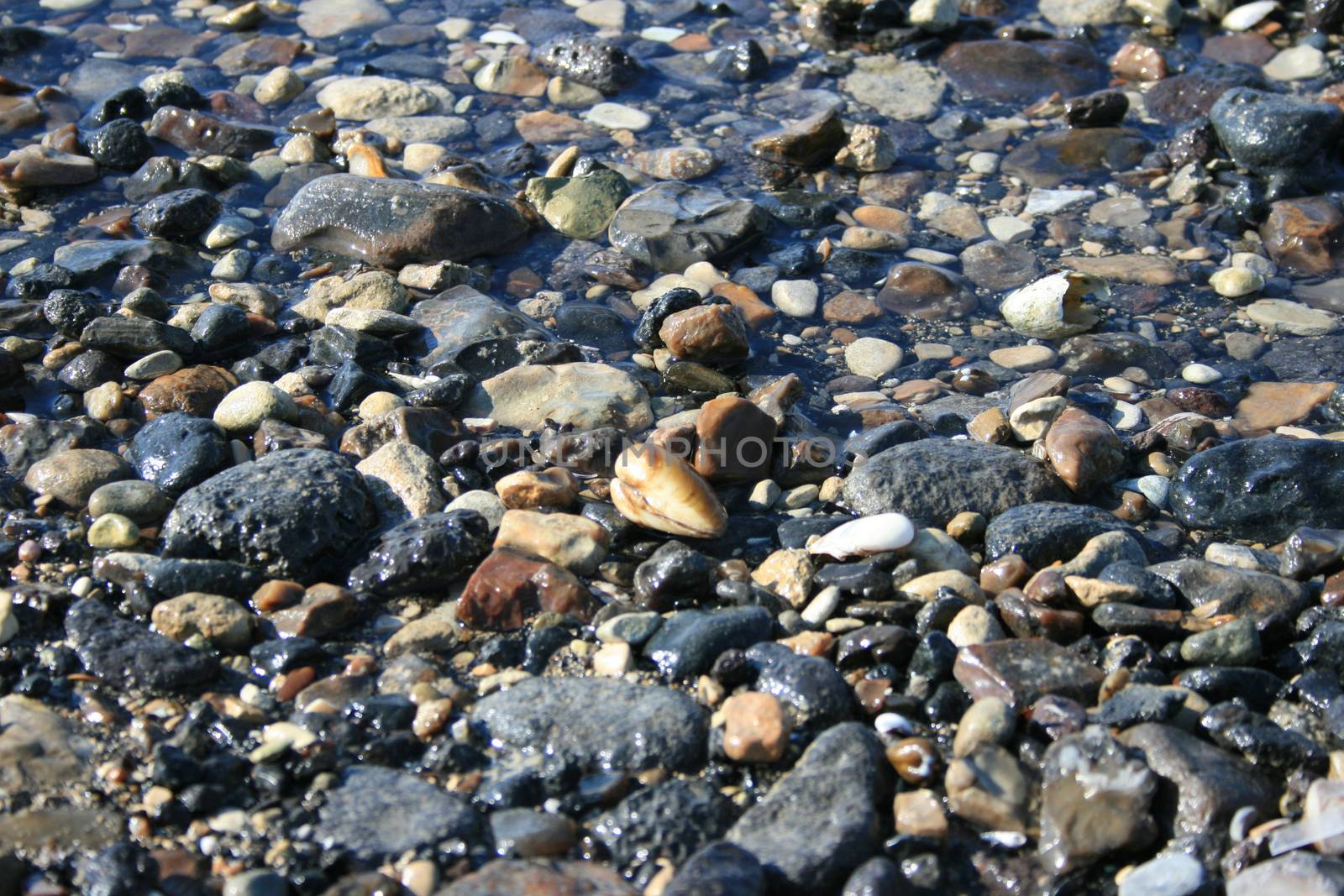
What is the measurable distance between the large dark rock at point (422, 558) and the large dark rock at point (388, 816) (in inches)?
26.1

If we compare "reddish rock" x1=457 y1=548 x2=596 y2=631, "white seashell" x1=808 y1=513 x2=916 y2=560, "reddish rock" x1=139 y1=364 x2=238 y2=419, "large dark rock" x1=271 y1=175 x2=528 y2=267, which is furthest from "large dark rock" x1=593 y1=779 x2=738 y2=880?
"large dark rock" x1=271 y1=175 x2=528 y2=267

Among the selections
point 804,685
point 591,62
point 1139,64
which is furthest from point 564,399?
point 1139,64

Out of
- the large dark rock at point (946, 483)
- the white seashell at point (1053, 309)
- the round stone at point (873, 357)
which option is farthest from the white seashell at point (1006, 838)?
the white seashell at point (1053, 309)

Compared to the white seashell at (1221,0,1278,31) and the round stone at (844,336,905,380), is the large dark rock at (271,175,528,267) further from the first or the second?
the white seashell at (1221,0,1278,31)

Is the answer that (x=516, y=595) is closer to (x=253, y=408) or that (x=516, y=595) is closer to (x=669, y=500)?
(x=669, y=500)

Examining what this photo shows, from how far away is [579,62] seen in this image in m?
6.09

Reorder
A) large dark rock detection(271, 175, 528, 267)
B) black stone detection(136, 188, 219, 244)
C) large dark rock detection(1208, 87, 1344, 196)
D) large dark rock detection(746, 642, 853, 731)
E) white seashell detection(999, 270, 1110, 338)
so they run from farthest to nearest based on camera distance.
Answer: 1. large dark rock detection(1208, 87, 1344, 196)
2. black stone detection(136, 188, 219, 244)
3. large dark rock detection(271, 175, 528, 267)
4. white seashell detection(999, 270, 1110, 338)
5. large dark rock detection(746, 642, 853, 731)

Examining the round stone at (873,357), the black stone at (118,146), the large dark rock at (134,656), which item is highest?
the black stone at (118,146)

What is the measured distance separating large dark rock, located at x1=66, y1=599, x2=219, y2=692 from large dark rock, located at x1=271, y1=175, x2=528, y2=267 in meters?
2.08

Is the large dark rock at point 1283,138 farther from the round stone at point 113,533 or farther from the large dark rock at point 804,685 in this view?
the round stone at point 113,533

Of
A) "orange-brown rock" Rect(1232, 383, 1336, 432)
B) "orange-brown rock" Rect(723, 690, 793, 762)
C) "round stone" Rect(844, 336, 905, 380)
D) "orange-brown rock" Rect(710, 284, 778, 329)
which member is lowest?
"orange-brown rock" Rect(1232, 383, 1336, 432)

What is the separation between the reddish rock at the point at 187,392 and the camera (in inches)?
152

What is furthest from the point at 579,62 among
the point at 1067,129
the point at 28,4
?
the point at 28,4

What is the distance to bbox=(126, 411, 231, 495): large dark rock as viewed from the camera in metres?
3.53
